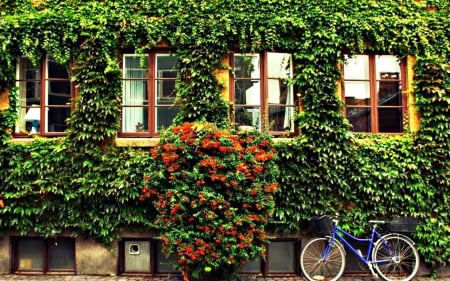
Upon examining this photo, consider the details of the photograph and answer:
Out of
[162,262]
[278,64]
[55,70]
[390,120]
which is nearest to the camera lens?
[162,262]

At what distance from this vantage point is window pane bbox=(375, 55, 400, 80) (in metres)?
8.33

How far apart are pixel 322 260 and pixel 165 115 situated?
12.6 ft

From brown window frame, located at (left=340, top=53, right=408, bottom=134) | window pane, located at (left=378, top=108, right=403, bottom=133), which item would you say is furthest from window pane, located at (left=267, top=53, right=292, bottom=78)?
window pane, located at (left=378, top=108, right=403, bottom=133)

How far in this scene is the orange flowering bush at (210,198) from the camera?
652 cm

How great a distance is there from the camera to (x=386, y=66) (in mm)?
8352

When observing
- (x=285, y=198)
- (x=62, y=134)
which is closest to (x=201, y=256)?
(x=285, y=198)

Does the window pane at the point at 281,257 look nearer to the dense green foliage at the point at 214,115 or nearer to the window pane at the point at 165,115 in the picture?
the dense green foliage at the point at 214,115

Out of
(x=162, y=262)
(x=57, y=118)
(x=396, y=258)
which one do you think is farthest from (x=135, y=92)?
(x=396, y=258)

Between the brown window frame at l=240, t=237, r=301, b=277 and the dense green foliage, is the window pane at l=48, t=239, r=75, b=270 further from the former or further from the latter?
the brown window frame at l=240, t=237, r=301, b=277

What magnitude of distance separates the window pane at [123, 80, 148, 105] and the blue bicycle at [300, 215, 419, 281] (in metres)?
3.91

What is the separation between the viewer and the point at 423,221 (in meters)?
7.80

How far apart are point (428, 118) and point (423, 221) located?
191 centimetres

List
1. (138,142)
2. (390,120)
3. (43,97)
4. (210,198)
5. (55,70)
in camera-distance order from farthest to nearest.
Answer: (390,120) → (55,70) → (43,97) → (138,142) → (210,198)

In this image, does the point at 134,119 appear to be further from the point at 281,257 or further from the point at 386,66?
the point at 386,66
